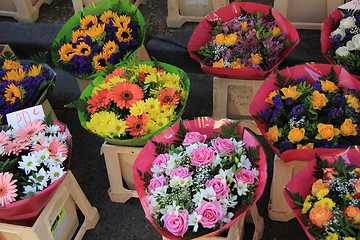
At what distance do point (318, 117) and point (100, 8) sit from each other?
193 centimetres

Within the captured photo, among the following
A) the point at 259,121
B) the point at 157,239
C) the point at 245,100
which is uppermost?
the point at 259,121

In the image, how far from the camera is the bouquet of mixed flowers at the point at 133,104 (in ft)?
6.63

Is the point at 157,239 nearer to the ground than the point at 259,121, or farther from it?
nearer to the ground

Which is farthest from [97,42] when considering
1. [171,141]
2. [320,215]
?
[320,215]

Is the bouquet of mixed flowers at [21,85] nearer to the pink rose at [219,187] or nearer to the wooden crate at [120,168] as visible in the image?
the wooden crate at [120,168]

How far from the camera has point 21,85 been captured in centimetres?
241

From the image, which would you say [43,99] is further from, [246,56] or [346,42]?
[346,42]

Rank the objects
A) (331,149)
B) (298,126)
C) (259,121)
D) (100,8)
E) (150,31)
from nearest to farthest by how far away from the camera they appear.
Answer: (331,149)
(298,126)
(259,121)
(100,8)
(150,31)

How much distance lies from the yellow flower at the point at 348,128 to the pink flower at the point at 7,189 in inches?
62.2

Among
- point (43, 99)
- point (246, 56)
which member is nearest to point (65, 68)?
point (43, 99)

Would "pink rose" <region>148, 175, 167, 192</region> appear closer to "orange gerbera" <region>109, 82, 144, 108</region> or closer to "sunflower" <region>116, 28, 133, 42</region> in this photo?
"orange gerbera" <region>109, 82, 144, 108</region>

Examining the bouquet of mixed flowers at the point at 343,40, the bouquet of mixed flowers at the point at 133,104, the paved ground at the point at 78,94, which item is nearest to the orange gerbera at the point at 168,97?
the bouquet of mixed flowers at the point at 133,104

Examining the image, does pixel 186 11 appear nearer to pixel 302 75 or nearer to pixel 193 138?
pixel 302 75

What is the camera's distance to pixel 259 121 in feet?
6.69
